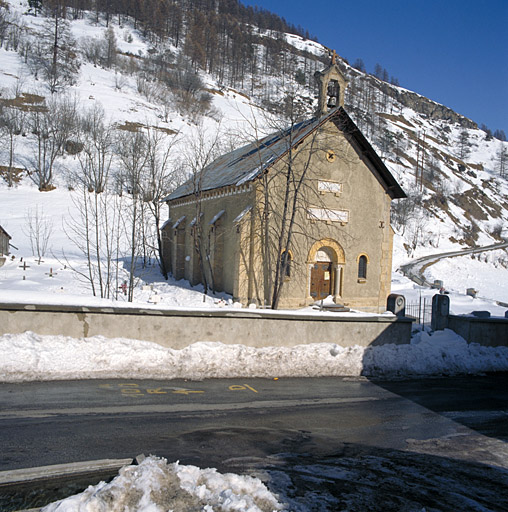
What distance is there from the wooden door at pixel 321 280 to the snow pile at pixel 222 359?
963 centimetres

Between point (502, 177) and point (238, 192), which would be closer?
point (238, 192)

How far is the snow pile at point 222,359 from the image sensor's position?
31.6 ft

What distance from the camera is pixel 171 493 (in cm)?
462

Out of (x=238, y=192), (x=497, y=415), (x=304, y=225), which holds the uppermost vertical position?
(x=238, y=192)

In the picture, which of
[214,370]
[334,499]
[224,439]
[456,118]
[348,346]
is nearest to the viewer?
[334,499]

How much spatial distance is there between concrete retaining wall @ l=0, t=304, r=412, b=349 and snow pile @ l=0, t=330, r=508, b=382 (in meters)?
0.26

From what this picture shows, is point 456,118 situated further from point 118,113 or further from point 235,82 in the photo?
point 118,113

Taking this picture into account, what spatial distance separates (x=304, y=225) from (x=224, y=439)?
55.8 ft

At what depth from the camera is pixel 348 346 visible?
12820 millimetres

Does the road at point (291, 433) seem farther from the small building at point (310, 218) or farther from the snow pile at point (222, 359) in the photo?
the small building at point (310, 218)

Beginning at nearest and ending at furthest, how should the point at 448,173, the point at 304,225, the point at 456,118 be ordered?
the point at 304,225, the point at 448,173, the point at 456,118

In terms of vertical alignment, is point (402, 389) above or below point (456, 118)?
below

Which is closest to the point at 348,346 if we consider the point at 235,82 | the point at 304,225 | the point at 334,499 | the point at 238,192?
the point at 334,499

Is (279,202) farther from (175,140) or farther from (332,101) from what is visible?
(175,140)
